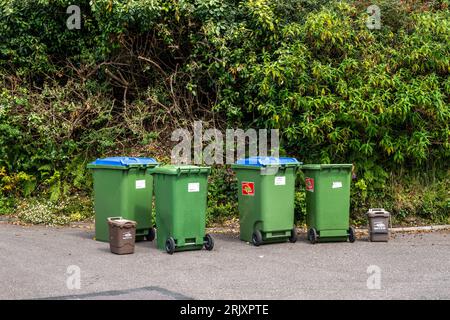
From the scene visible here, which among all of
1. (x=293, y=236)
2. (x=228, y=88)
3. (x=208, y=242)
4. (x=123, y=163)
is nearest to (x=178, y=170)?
(x=123, y=163)

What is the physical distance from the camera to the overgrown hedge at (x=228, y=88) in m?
13.1

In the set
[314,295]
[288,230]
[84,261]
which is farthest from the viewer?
[288,230]

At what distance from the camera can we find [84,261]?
31.7 ft

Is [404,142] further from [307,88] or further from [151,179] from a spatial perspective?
[151,179]

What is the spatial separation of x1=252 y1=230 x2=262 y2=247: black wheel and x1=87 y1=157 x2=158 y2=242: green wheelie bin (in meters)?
1.65

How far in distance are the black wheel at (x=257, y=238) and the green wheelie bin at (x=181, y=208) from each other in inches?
30.8

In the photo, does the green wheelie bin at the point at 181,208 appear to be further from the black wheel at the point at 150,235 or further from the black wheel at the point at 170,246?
the black wheel at the point at 150,235

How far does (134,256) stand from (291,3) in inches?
269

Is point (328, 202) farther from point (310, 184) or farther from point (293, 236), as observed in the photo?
point (293, 236)

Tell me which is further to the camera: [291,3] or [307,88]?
[291,3]

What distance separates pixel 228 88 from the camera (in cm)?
1442

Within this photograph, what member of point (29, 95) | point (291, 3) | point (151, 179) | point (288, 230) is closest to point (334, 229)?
point (288, 230)

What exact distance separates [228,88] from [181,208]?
471 cm

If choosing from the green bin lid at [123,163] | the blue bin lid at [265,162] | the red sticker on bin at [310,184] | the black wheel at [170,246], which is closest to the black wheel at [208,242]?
the black wheel at [170,246]
